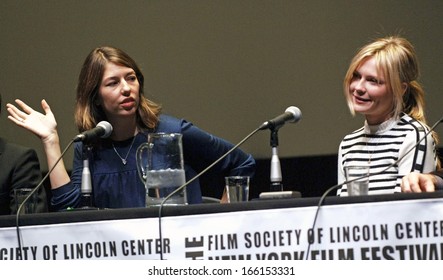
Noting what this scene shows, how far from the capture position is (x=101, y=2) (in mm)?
4684

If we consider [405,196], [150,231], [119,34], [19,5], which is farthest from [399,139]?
[19,5]

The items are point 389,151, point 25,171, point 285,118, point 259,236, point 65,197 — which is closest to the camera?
point 259,236

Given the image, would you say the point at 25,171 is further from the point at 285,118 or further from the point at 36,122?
the point at 285,118

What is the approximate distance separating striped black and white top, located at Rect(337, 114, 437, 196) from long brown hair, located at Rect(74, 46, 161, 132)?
0.78 m

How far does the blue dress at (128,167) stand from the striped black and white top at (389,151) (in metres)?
0.54

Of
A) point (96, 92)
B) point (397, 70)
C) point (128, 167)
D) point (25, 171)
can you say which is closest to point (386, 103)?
point (397, 70)

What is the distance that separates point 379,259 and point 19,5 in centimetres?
324

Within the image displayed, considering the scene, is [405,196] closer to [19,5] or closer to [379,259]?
[379,259]

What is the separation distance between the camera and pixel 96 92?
3.42 m

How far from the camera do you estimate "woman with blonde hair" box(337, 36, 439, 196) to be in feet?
9.80

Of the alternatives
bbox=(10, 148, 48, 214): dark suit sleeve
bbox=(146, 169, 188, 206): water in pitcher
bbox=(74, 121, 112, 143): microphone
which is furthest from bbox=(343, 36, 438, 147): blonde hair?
bbox=(10, 148, 48, 214): dark suit sleeve

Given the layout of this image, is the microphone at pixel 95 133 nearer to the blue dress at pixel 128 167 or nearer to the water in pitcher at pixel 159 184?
the water in pitcher at pixel 159 184

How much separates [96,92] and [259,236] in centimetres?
147

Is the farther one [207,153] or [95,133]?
[207,153]
